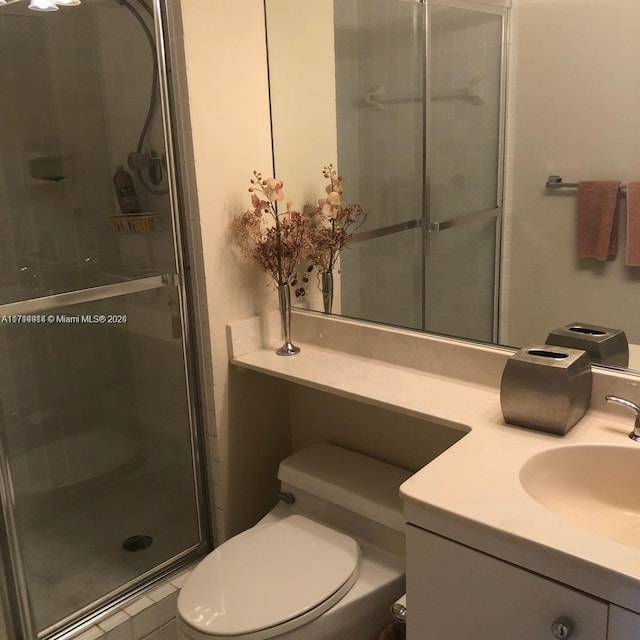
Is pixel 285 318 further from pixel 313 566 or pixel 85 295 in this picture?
pixel 313 566

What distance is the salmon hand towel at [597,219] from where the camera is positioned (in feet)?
5.73

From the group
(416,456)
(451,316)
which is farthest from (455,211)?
(416,456)

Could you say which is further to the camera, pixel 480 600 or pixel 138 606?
pixel 138 606

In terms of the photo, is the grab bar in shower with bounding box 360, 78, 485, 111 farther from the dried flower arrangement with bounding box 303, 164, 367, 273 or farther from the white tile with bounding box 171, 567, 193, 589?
the white tile with bounding box 171, 567, 193, 589

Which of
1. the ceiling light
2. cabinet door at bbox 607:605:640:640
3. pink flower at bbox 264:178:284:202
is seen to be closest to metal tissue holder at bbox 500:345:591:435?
cabinet door at bbox 607:605:640:640

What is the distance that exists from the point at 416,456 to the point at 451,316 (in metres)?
0.42

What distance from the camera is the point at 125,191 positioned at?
76.2 inches

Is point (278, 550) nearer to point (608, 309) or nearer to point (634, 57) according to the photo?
point (608, 309)

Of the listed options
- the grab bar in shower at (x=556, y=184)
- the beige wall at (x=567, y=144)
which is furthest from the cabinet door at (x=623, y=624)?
the grab bar in shower at (x=556, y=184)

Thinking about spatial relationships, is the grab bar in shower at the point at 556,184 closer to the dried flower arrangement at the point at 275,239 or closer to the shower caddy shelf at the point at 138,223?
the dried flower arrangement at the point at 275,239

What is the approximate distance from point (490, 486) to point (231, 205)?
1.11m

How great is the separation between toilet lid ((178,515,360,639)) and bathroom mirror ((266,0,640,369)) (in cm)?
67

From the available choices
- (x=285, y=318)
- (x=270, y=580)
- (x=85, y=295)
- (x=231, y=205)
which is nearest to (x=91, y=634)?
(x=270, y=580)

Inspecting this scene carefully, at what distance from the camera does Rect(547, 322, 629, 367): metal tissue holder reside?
5.15 feet
